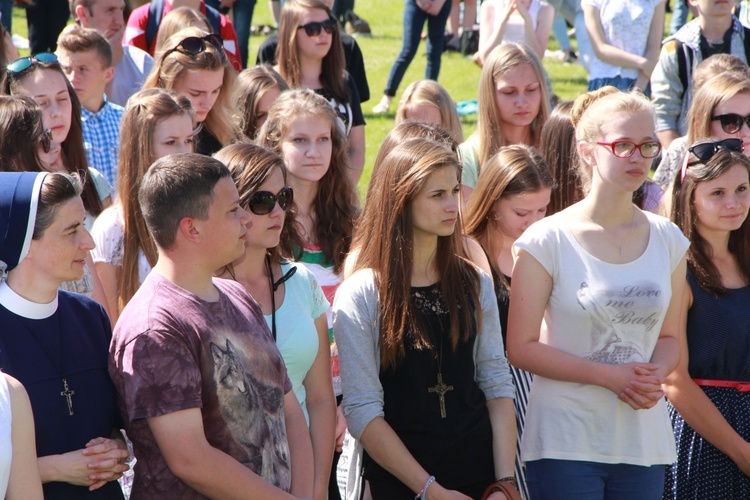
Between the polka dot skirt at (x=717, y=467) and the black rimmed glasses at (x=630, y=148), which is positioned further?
the polka dot skirt at (x=717, y=467)

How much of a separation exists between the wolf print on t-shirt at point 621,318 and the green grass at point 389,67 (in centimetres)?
558

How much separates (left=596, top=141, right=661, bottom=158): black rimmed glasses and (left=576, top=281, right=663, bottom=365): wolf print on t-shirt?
47cm

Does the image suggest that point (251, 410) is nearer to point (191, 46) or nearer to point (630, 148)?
point (630, 148)

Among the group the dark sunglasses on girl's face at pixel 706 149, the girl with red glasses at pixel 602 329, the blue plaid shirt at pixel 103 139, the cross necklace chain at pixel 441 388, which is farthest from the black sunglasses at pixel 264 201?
the blue plaid shirt at pixel 103 139

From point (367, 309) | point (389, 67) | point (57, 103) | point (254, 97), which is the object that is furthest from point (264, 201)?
point (389, 67)

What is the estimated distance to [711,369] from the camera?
382 cm

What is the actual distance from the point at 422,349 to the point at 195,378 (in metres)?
1.02

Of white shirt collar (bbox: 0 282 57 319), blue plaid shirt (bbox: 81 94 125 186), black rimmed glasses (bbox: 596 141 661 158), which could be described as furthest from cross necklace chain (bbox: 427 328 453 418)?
blue plaid shirt (bbox: 81 94 125 186)

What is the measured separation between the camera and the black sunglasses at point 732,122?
16.0ft

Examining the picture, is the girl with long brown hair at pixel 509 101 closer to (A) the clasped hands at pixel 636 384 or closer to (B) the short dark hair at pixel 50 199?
(A) the clasped hands at pixel 636 384

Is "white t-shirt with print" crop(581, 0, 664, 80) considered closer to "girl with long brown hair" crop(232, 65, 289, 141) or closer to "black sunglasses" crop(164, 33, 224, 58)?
"girl with long brown hair" crop(232, 65, 289, 141)

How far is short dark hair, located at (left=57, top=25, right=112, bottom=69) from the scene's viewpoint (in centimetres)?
566

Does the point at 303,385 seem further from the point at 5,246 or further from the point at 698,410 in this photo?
the point at 698,410

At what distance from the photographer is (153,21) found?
7.18 m
